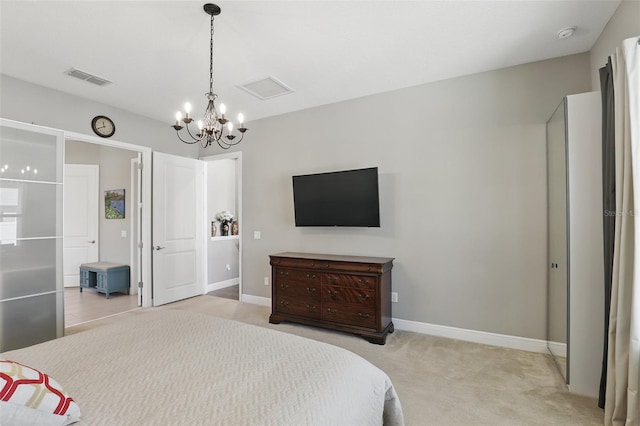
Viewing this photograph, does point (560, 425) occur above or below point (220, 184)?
below

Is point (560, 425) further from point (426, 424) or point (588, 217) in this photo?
point (588, 217)

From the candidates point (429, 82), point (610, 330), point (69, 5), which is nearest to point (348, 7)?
point (429, 82)

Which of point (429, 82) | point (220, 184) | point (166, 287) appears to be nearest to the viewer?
point (429, 82)

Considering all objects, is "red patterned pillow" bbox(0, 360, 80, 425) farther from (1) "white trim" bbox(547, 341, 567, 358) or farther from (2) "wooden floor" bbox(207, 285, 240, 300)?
(2) "wooden floor" bbox(207, 285, 240, 300)

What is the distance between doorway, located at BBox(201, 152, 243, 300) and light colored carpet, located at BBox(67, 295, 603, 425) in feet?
8.81

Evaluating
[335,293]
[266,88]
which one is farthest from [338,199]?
[266,88]

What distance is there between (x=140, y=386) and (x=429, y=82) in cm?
369

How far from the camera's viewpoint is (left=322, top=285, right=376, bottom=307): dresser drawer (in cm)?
333

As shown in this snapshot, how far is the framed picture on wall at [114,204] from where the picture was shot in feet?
18.8

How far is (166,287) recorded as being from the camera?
474 centimetres

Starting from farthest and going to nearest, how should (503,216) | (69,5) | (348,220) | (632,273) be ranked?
(348,220) < (503,216) < (69,5) < (632,273)

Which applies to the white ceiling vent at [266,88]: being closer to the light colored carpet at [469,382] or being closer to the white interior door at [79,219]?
the light colored carpet at [469,382]

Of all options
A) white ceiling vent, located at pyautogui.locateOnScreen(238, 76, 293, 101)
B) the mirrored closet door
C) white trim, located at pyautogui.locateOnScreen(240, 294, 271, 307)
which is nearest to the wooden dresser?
white trim, located at pyautogui.locateOnScreen(240, 294, 271, 307)

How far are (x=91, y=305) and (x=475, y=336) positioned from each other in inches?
209
